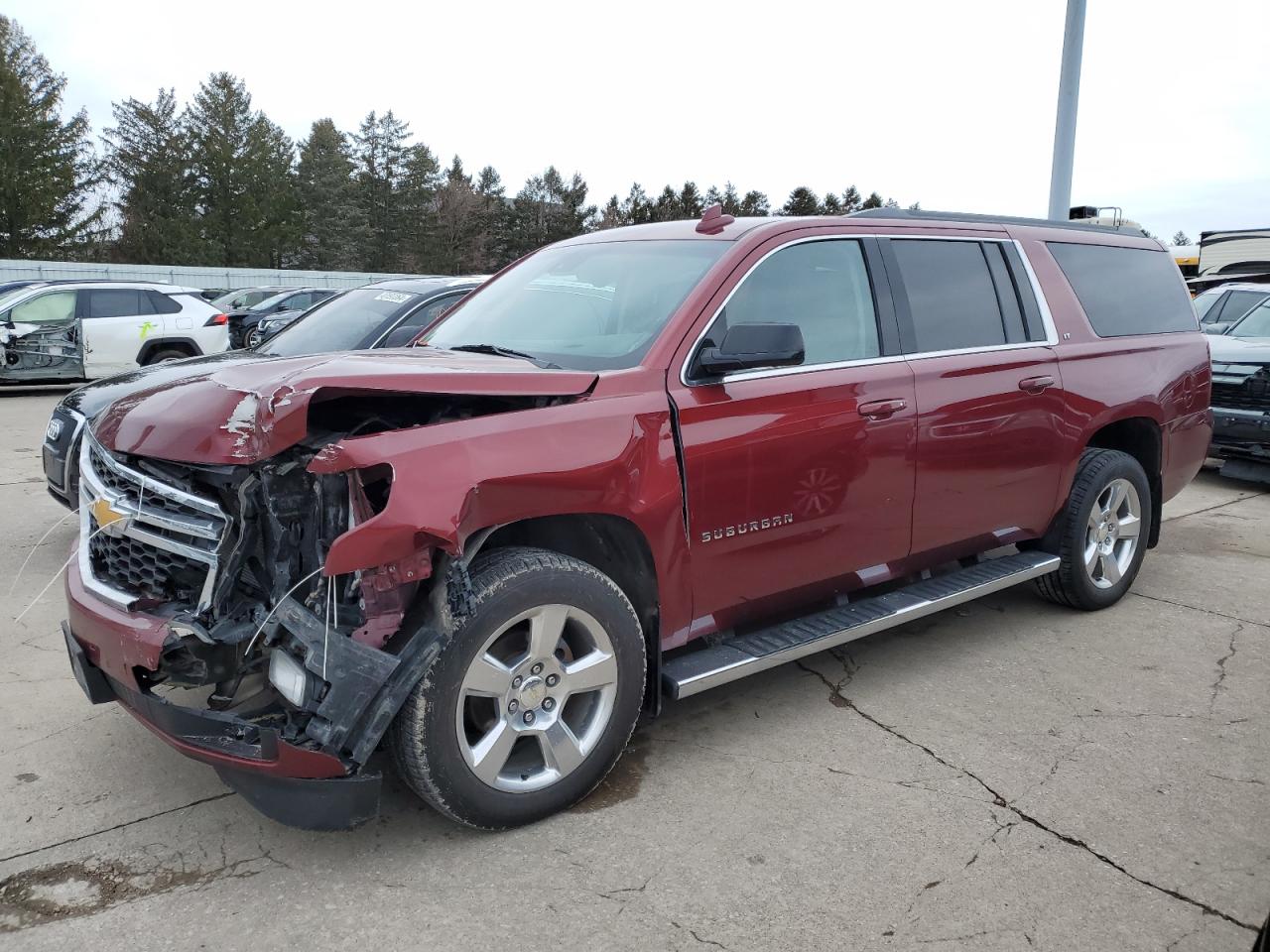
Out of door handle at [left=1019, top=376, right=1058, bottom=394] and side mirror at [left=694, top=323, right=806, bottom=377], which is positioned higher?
side mirror at [left=694, top=323, right=806, bottom=377]

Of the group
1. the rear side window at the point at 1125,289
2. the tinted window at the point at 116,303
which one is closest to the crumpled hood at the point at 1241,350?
the rear side window at the point at 1125,289

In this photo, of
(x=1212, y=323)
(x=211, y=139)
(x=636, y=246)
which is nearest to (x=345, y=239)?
(x=211, y=139)

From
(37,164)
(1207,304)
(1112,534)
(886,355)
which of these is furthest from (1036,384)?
(37,164)

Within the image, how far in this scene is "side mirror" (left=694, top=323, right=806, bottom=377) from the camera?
124 inches

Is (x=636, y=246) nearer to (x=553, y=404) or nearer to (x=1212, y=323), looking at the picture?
(x=553, y=404)

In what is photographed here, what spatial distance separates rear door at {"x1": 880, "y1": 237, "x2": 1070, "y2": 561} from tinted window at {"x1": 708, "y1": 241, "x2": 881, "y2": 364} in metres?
0.20

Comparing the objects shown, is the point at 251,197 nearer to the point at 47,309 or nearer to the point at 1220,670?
the point at 47,309

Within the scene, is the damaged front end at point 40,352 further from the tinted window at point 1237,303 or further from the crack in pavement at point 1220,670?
the tinted window at point 1237,303

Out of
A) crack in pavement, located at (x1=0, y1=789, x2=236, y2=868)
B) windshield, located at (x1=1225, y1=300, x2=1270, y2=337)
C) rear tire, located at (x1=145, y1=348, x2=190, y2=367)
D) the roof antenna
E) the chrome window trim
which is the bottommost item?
crack in pavement, located at (x1=0, y1=789, x2=236, y2=868)

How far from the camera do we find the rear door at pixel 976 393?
3.99 metres

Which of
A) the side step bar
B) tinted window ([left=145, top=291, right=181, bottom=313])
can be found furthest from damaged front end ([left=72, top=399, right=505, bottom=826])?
tinted window ([left=145, top=291, right=181, bottom=313])

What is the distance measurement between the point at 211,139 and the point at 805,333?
63668 millimetres

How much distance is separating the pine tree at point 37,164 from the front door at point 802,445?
178ft

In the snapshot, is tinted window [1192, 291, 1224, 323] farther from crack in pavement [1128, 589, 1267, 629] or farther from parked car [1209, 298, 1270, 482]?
crack in pavement [1128, 589, 1267, 629]
